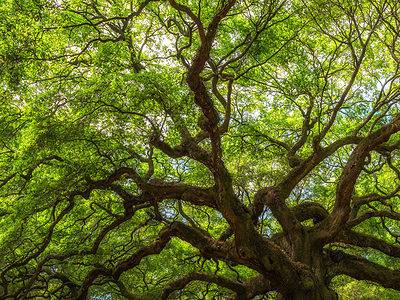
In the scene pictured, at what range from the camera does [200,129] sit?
10.6 meters

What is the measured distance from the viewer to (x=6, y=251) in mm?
10148

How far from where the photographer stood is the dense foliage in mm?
7906

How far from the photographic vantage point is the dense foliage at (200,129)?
791 cm

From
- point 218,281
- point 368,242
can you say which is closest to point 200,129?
point 218,281

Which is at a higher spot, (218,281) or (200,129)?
(200,129)

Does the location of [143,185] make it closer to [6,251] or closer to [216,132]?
[216,132]

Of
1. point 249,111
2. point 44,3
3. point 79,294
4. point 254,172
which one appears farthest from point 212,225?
point 44,3

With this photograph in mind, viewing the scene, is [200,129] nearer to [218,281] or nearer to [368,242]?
[218,281]

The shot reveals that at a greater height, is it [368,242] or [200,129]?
[200,129]

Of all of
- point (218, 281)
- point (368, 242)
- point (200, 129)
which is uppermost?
point (200, 129)

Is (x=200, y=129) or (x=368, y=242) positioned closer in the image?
(x=368, y=242)

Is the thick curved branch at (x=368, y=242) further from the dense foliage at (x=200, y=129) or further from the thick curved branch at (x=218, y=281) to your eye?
the thick curved branch at (x=218, y=281)

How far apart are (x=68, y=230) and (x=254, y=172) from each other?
5.73m

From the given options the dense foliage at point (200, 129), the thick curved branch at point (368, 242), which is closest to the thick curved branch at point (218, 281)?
the dense foliage at point (200, 129)
